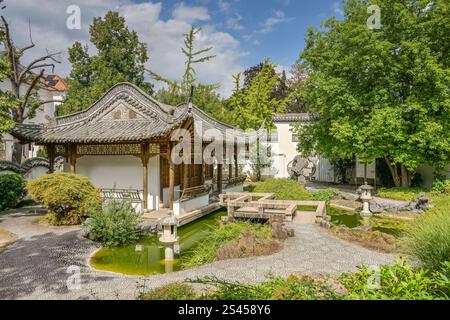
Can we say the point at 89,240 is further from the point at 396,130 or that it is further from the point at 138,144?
the point at 396,130

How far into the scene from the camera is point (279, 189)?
1420 centimetres

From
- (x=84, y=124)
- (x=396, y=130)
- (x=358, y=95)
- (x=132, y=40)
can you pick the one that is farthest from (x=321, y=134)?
(x=132, y=40)

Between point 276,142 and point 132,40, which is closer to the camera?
point 276,142

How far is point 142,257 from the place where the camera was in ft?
23.5

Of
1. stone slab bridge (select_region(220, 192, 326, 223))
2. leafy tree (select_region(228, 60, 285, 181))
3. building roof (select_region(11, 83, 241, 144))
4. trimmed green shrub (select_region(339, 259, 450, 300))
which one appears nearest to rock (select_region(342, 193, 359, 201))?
stone slab bridge (select_region(220, 192, 326, 223))

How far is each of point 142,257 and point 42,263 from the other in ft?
6.71

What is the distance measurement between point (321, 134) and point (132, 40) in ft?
62.7

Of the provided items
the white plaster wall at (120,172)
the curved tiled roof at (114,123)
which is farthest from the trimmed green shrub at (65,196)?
the white plaster wall at (120,172)

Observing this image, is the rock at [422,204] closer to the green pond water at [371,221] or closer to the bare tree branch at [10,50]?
the green pond water at [371,221]

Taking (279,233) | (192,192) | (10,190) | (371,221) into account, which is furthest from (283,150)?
(10,190)

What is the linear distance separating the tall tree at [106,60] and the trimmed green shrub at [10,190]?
13597 mm

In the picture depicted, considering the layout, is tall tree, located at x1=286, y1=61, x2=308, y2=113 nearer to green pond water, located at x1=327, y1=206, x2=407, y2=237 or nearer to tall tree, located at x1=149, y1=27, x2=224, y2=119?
tall tree, located at x1=149, y1=27, x2=224, y2=119

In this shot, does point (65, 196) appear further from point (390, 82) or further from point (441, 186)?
point (441, 186)

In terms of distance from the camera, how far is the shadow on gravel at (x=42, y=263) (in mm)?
4910
